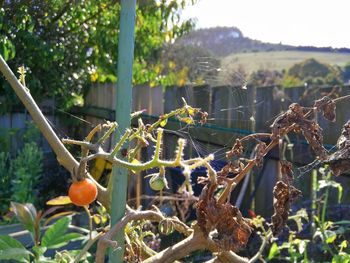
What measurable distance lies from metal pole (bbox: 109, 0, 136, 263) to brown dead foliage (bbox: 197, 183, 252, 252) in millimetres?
203

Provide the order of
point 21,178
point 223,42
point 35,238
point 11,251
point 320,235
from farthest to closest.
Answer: point 223,42 < point 21,178 < point 320,235 < point 35,238 < point 11,251

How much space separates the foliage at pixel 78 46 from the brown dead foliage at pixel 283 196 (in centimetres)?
297

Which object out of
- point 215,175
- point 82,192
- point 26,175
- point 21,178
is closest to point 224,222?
point 215,175

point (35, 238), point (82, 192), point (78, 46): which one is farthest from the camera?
point (78, 46)

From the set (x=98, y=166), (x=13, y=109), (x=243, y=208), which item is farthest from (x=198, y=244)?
(x=13, y=109)

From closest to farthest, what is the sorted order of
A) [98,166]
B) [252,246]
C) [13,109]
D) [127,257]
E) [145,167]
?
1. [145,167]
2. [127,257]
3. [252,246]
4. [98,166]
5. [13,109]

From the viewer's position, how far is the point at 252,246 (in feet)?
10.2

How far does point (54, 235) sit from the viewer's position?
7.07 ft

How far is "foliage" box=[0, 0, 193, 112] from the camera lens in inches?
175

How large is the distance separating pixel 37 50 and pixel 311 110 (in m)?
3.76

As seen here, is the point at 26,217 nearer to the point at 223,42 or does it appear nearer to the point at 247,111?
the point at 247,111

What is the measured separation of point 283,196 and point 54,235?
119cm

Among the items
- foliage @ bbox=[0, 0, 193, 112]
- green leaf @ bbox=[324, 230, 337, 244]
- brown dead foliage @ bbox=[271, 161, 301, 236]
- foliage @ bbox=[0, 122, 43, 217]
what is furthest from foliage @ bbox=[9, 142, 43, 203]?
brown dead foliage @ bbox=[271, 161, 301, 236]

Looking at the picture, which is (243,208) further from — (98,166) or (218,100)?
(98,166)
